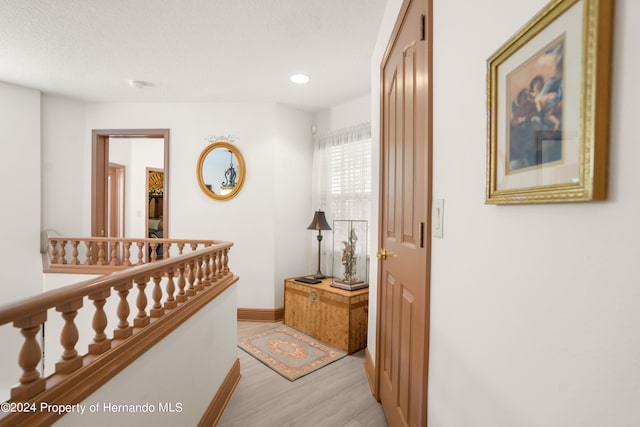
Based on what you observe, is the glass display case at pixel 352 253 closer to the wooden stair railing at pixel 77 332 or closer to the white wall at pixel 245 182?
the white wall at pixel 245 182

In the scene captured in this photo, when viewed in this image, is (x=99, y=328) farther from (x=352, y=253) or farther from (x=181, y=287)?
(x=352, y=253)

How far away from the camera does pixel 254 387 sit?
2299 millimetres

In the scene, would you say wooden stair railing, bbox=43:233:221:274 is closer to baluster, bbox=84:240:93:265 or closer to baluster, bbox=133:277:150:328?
baluster, bbox=84:240:93:265

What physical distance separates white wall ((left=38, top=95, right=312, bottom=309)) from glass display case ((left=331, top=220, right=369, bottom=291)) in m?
0.80

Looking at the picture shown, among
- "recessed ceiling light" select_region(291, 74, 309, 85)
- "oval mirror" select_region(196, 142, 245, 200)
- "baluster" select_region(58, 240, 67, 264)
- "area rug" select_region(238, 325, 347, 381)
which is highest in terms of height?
"recessed ceiling light" select_region(291, 74, 309, 85)

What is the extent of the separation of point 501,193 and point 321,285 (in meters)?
2.72

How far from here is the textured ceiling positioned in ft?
6.78

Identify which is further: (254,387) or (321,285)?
(321,285)

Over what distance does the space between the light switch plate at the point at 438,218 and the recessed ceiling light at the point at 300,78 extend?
93.4 inches

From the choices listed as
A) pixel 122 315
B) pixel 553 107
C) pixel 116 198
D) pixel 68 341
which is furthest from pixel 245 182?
pixel 553 107

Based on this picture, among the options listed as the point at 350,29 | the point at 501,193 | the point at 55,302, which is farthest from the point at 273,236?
the point at 501,193

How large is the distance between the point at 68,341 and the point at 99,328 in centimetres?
13

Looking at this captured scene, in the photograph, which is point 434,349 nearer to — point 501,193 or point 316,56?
point 501,193

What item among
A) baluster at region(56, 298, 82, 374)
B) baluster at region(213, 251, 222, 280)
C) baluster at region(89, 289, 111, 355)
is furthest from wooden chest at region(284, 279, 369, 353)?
baluster at region(56, 298, 82, 374)
